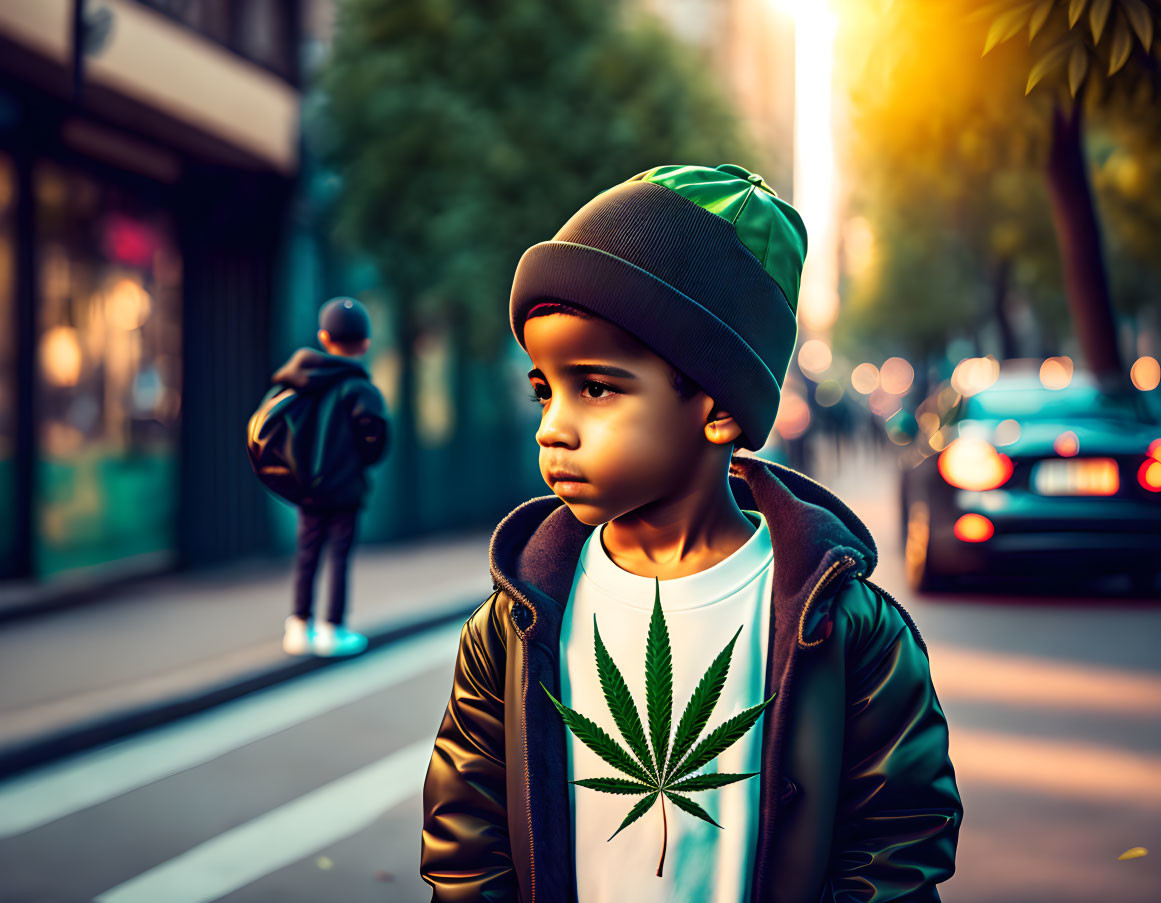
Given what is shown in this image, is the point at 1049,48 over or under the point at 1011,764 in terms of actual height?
over

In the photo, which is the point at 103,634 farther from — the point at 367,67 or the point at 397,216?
the point at 367,67

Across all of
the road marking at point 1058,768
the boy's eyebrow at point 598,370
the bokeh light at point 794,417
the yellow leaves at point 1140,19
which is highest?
the yellow leaves at point 1140,19

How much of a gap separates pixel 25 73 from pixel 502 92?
5682mm

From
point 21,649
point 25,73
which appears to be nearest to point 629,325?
point 21,649

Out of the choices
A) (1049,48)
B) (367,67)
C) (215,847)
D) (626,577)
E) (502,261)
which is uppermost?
(367,67)

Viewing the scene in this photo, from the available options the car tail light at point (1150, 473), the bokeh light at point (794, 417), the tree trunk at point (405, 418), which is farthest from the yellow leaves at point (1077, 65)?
the bokeh light at point (794, 417)

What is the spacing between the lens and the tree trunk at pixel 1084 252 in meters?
11.8

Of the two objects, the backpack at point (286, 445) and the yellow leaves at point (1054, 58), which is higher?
the yellow leaves at point (1054, 58)

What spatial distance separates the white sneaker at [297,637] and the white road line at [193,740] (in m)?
0.19

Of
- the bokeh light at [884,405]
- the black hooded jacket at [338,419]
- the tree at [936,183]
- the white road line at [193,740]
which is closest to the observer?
the tree at [936,183]

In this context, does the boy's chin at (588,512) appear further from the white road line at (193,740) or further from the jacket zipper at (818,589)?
the white road line at (193,740)

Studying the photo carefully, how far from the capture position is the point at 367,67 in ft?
39.7

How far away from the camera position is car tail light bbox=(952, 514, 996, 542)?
30.4 ft

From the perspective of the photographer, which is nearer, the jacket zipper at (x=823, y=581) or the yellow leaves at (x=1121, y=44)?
the jacket zipper at (x=823, y=581)
